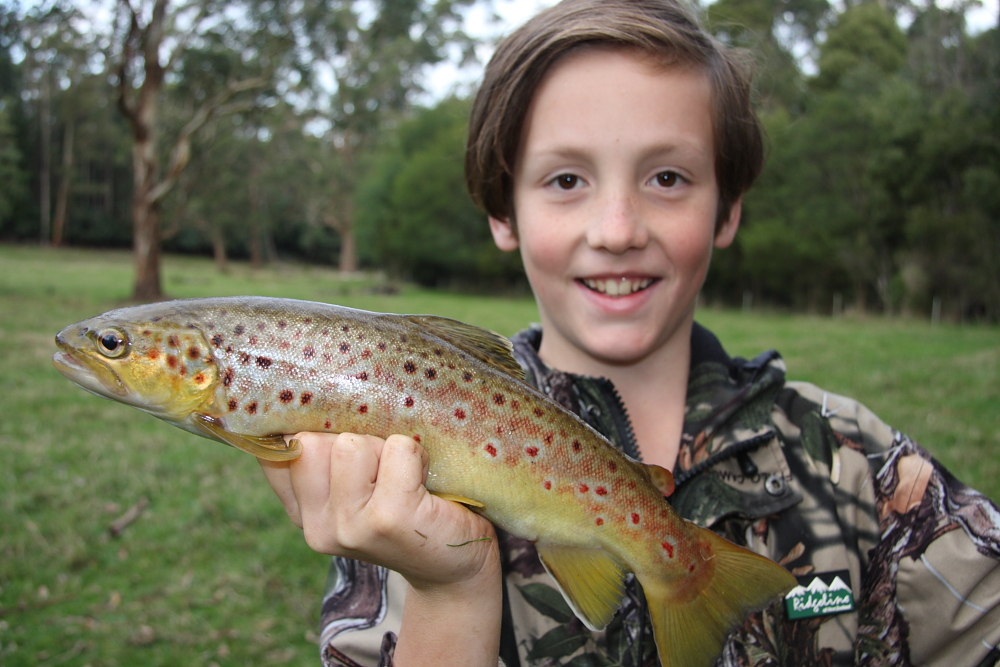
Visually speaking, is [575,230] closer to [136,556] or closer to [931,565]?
[931,565]

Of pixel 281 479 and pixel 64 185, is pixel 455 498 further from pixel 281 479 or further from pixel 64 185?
pixel 64 185

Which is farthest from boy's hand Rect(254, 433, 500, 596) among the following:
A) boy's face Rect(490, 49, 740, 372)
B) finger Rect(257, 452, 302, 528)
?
boy's face Rect(490, 49, 740, 372)

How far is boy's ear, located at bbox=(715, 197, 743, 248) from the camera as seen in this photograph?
2.95 m

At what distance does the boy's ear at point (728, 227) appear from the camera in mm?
2947

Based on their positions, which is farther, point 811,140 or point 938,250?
point 811,140

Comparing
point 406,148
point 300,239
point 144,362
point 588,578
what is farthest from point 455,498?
point 300,239

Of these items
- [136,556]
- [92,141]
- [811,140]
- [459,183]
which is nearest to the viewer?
[136,556]

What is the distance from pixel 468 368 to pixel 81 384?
1.11 m

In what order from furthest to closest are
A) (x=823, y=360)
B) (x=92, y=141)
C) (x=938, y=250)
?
(x=92, y=141) → (x=938, y=250) → (x=823, y=360)

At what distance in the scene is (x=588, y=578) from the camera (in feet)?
6.51

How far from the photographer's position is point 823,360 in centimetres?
1334

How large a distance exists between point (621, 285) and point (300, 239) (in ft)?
251

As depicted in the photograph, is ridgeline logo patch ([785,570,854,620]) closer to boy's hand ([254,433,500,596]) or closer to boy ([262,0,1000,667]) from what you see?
boy ([262,0,1000,667])

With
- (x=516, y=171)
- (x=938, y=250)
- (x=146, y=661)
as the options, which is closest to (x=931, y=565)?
(x=516, y=171)
